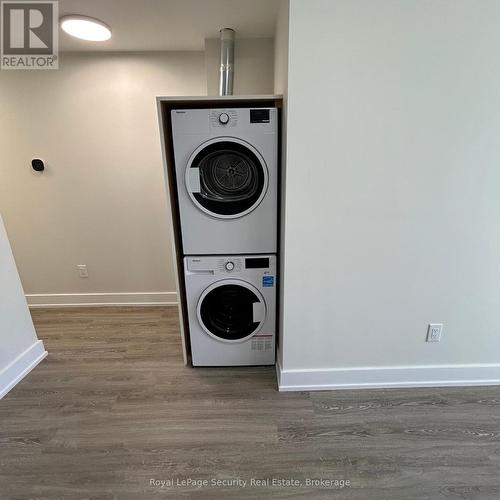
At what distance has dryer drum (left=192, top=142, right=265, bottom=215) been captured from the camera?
1515 mm

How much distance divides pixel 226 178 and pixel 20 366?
6.33 feet

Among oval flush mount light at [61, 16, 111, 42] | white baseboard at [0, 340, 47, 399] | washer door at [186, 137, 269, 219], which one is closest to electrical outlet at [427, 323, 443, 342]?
washer door at [186, 137, 269, 219]

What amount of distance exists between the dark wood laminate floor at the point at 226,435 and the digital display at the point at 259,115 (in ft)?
5.33

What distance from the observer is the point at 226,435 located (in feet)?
4.57

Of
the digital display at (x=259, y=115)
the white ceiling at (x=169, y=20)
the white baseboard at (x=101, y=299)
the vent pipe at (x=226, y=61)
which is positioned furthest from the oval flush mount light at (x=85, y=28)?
the white baseboard at (x=101, y=299)

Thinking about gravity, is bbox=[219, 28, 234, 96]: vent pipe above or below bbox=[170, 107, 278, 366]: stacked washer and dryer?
above

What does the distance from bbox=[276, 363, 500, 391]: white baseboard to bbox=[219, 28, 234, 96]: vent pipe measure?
6.71 feet

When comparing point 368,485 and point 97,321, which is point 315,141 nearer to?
point 368,485

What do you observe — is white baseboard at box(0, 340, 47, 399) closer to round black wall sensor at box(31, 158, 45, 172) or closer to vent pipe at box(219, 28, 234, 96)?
round black wall sensor at box(31, 158, 45, 172)

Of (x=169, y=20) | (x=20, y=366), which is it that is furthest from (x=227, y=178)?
(x=20, y=366)

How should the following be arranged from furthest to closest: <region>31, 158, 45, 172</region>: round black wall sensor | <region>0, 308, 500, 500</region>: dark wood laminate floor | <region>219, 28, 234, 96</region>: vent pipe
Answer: <region>31, 158, 45, 172</region>: round black wall sensor, <region>219, 28, 234, 96</region>: vent pipe, <region>0, 308, 500, 500</region>: dark wood laminate floor

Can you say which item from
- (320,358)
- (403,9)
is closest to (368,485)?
(320,358)

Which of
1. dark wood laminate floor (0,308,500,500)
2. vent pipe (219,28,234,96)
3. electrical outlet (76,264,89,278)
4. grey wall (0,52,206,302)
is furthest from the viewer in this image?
electrical outlet (76,264,89,278)

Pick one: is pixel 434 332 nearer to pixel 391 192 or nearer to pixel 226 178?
pixel 391 192
